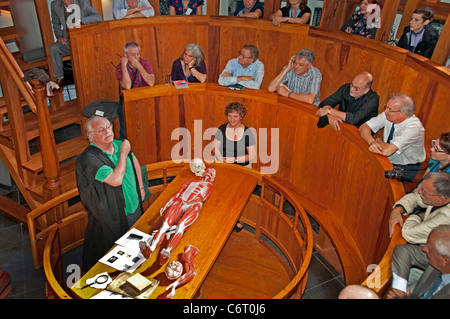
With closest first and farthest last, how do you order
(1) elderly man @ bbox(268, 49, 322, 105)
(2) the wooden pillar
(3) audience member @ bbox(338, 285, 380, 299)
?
(3) audience member @ bbox(338, 285, 380, 299)
(2) the wooden pillar
(1) elderly man @ bbox(268, 49, 322, 105)

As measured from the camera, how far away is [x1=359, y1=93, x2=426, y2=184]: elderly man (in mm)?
4102

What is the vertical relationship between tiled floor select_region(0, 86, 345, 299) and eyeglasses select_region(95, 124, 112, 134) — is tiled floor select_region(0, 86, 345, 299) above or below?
below

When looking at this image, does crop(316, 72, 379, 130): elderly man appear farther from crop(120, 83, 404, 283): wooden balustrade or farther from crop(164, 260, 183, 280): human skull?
crop(164, 260, 183, 280): human skull

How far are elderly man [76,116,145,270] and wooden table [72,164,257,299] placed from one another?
0.79 feet

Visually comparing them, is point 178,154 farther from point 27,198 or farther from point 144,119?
point 27,198

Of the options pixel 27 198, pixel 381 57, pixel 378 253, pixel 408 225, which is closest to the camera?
pixel 408 225

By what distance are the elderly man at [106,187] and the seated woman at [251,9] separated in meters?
3.47

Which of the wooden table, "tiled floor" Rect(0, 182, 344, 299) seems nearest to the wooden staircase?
"tiled floor" Rect(0, 182, 344, 299)

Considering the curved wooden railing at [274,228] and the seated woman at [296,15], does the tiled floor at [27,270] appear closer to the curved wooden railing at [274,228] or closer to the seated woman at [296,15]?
the curved wooden railing at [274,228]

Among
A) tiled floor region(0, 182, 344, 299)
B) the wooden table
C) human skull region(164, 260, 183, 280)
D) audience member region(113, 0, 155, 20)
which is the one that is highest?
audience member region(113, 0, 155, 20)

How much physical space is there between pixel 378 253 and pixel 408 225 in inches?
33.9

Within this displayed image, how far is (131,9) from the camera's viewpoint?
6410 millimetres

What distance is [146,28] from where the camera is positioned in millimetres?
6488

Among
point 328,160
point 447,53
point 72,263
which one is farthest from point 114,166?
point 447,53
